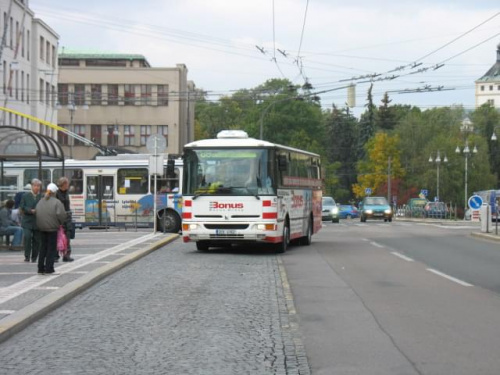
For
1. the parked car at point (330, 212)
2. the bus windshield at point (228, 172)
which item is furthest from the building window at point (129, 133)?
the bus windshield at point (228, 172)

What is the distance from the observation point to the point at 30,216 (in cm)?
1827

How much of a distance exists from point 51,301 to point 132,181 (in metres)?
24.7

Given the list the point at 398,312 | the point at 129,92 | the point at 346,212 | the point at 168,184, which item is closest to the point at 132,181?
the point at 168,184

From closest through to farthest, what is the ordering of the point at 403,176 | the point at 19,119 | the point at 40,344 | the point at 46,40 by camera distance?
the point at 40,344 → the point at 19,119 → the point at 46,40 → the point at 403,176

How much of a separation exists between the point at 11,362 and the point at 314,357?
8.80 feet

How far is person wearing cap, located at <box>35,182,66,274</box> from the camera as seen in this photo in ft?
48.9

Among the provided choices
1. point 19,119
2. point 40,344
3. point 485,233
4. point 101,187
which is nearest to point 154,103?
point 19,119

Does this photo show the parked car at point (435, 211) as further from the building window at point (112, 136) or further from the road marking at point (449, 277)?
the road marking at point (449, 277)

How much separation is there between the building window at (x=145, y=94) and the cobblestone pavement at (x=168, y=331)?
242ft

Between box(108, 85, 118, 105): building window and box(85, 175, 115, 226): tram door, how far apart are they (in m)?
53.2

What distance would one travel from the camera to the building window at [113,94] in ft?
291

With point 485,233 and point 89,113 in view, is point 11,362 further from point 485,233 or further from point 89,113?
point 89,113

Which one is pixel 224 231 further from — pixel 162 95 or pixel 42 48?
pixel 162 95

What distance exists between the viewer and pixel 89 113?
293 ft
